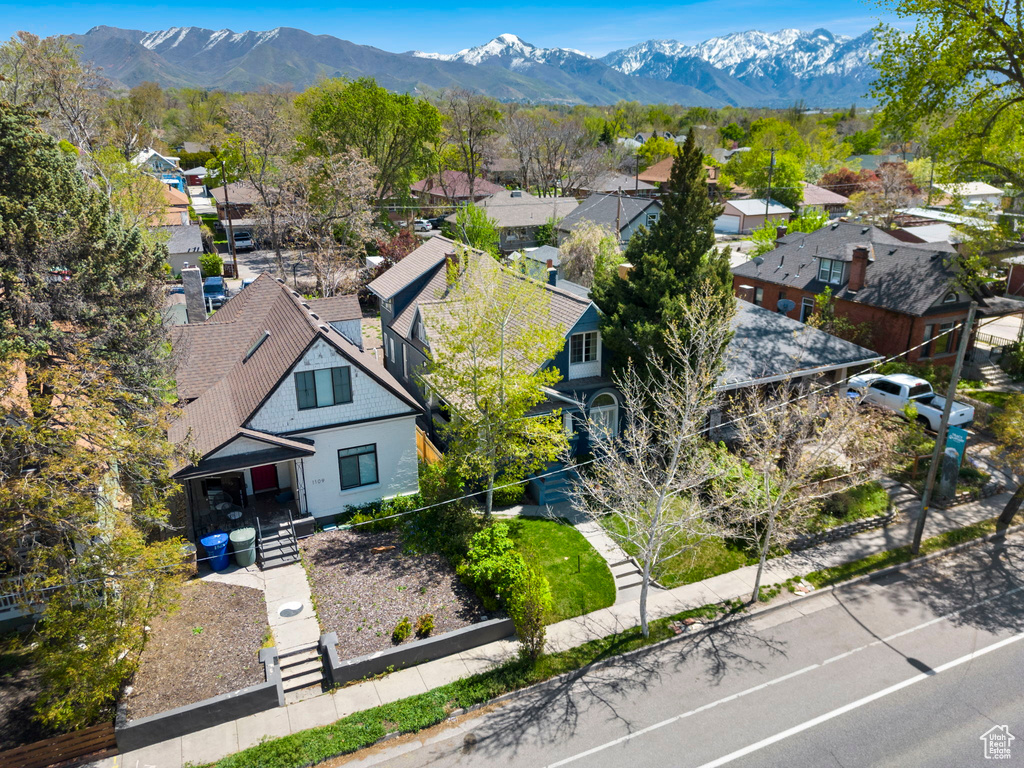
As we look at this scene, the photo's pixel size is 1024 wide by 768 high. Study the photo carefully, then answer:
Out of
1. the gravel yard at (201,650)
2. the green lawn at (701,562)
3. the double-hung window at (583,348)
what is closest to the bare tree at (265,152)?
the double-hung window at (583,348)

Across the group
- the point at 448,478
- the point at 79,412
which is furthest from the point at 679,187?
the point at 79,412

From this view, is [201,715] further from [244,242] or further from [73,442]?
[244,242]

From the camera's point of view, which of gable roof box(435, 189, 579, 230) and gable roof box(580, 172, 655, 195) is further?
gable roof box(580, 172, 655, 195)

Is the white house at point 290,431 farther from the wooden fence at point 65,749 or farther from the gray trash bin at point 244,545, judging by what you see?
the wooden fence at point 65,749

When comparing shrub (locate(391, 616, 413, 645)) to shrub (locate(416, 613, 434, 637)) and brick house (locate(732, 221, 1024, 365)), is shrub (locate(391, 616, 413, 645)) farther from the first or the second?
brick house (locate(732, 221, 1024, 365))

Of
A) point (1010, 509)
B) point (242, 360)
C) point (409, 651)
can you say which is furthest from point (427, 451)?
point (1010, 509)

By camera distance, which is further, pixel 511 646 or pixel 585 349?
pixel 585 349

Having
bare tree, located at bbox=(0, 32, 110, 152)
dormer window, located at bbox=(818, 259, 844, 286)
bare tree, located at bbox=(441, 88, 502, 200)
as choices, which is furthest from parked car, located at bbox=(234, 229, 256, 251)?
dormer window, located at bbox=(818, 259, 844, 286)
